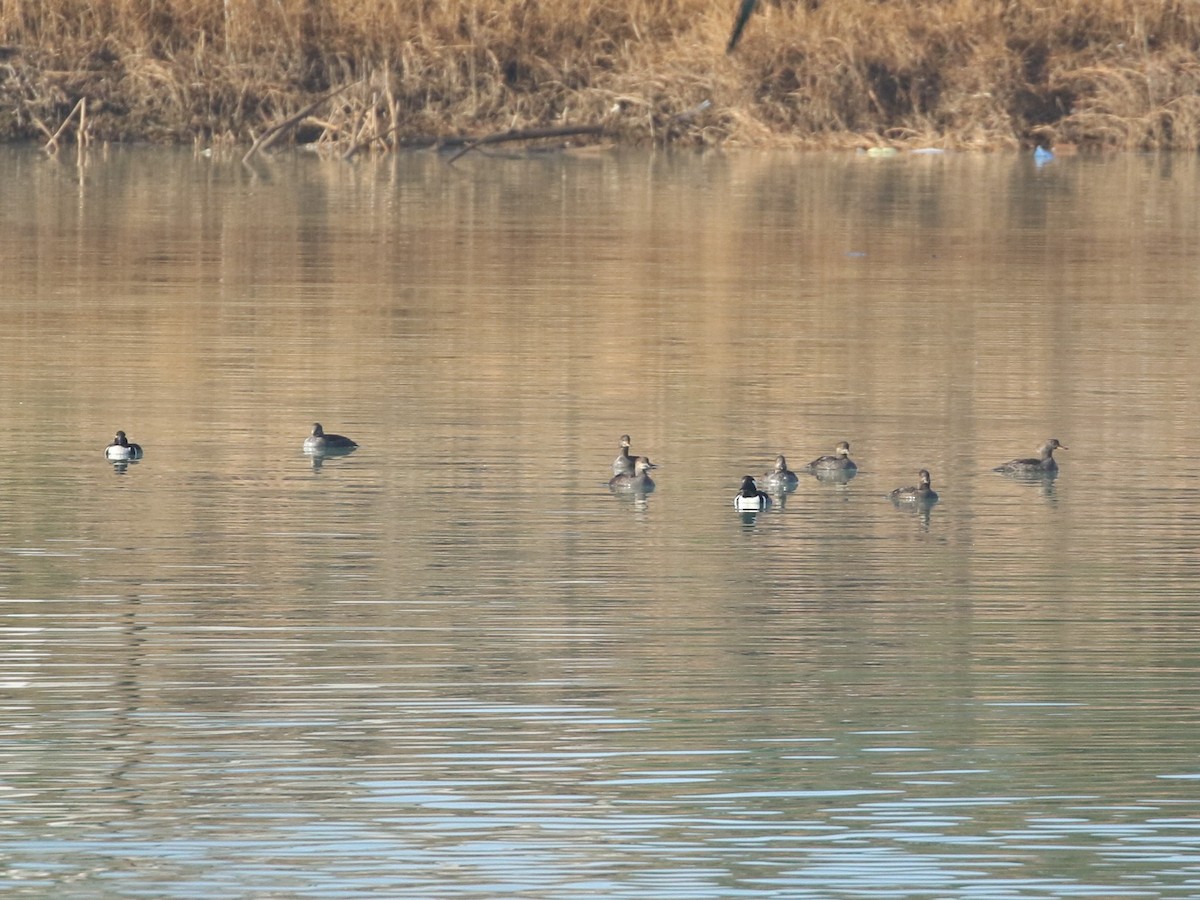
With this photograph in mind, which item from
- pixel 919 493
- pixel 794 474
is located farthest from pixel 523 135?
pixel 919 493

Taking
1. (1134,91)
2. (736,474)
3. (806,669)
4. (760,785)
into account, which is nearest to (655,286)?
(736,474)

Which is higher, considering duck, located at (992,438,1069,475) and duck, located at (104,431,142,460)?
duck, located at (104,431,142,460)

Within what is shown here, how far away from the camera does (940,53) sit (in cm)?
3772

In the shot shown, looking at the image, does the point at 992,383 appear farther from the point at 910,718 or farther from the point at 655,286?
the point at 910,718

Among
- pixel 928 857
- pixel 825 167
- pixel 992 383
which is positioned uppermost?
pixel 825 167

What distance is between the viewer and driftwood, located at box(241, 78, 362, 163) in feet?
114

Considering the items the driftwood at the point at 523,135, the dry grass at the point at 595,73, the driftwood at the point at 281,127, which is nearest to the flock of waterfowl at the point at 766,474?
the driftwood at the point at 523,135

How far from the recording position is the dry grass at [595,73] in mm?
36688

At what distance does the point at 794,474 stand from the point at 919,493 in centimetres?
66

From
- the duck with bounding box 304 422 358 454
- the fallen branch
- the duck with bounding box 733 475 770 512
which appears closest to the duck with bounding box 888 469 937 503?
the duck with bounding box 733 475 770 512

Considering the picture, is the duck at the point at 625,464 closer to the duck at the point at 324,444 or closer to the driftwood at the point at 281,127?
the duck at the point at 324,444

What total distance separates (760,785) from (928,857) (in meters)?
0.74

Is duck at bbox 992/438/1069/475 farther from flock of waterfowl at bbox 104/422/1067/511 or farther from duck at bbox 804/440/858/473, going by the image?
duck at bbox 804/440/858/473

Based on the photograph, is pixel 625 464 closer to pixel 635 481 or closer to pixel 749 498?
pixel 635 481
